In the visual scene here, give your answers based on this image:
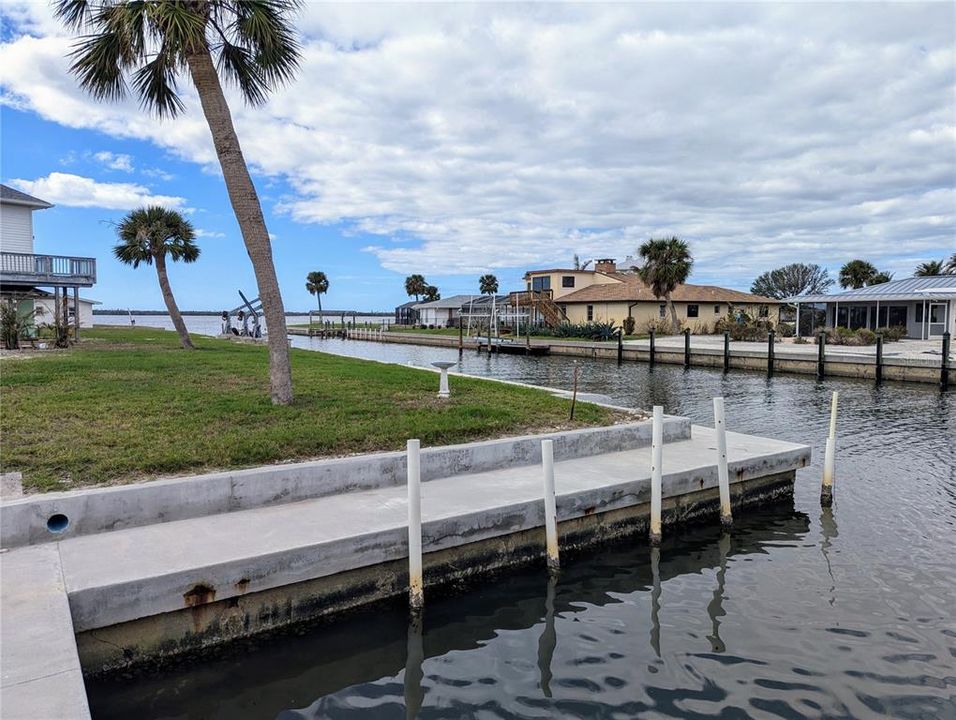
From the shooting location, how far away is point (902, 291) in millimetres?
37844

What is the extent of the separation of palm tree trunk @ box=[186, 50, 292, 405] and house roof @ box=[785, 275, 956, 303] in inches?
1384

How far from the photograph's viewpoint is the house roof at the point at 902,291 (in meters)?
35.1

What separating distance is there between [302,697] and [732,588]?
412 centimetres

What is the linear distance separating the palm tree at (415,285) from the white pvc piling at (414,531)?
84.1 meters

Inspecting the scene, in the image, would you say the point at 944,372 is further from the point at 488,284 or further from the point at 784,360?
the point at 488,284

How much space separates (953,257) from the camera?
5494cm

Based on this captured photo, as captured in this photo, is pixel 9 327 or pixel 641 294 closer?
pixel 9 327

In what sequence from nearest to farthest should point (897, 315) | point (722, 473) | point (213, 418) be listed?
point (722, 473) < point (213, 418) < point (897, 315)

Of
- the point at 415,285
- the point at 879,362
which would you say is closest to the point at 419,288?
the point at 415,285

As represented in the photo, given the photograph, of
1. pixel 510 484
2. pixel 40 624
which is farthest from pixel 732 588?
pixel 40 624

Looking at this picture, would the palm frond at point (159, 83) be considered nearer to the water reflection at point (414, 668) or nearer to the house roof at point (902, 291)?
the water reflection at point (414, 668)

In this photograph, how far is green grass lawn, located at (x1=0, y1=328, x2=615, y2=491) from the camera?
22.2ft

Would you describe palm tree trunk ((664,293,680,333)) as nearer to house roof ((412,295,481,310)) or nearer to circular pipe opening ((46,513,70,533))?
house roof ((412,295,481,310))

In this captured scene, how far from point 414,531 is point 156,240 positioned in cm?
2570
